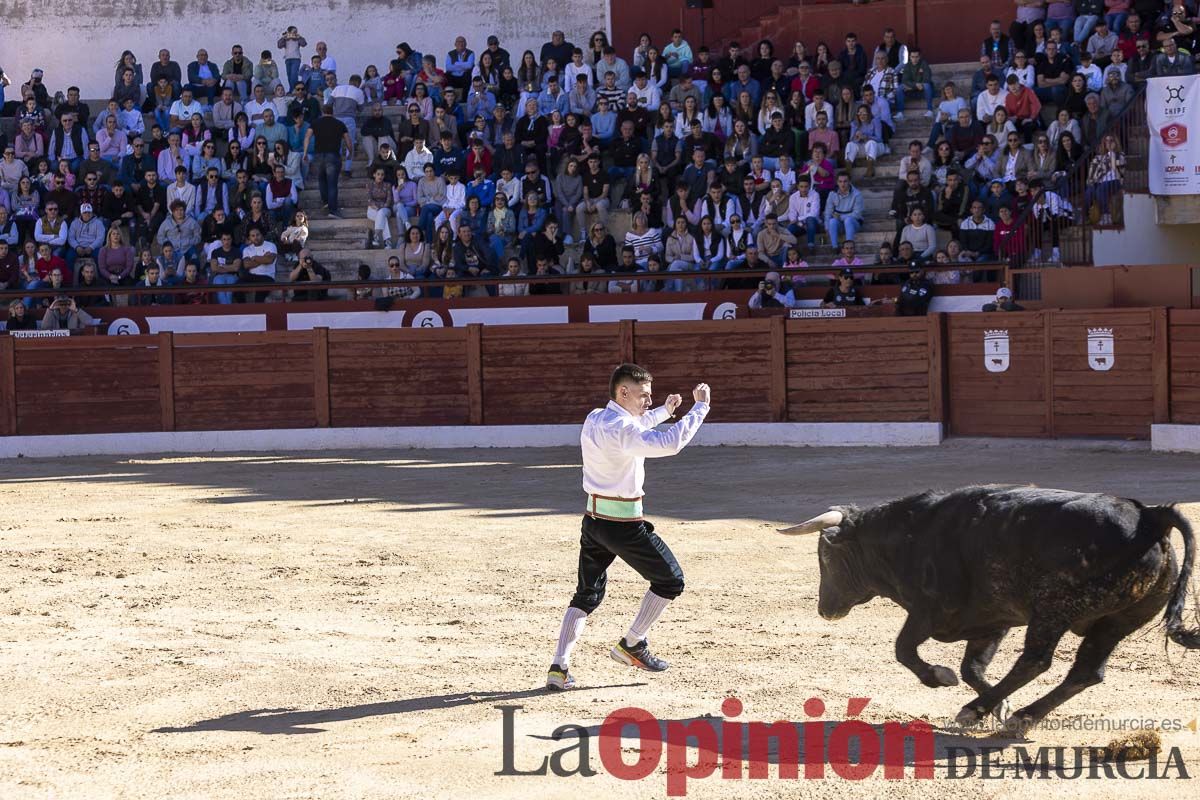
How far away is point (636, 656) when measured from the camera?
21.2ft

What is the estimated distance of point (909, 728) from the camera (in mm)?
5617

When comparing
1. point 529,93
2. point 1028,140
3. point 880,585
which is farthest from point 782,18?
point 880,585

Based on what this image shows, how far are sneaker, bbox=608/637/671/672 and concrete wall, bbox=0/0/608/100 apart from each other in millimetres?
17577

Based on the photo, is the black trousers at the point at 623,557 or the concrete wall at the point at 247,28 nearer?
the black trousers at the point at 623,557

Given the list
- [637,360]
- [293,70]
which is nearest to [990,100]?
[637,360]

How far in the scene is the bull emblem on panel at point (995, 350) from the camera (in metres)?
15.4

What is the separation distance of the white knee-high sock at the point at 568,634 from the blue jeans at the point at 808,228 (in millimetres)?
11365

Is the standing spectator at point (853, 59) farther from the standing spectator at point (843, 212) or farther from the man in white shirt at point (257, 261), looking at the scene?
the man in white shirt at point (257, 261)

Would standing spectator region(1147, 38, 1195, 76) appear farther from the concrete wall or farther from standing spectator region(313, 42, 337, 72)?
standing spectator region(313, 42, 337, 72)

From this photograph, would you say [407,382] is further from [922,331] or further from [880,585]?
[880,585]

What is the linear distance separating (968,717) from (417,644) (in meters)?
2.87

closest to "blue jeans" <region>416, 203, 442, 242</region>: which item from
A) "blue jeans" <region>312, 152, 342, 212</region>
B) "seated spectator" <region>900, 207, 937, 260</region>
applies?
"blue jeans" <region>312, 152, 342, 212</region>

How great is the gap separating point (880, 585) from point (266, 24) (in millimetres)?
19929

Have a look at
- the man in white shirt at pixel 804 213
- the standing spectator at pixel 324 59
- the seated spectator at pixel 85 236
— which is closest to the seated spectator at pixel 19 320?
the seated spectator at pixel 85 236
